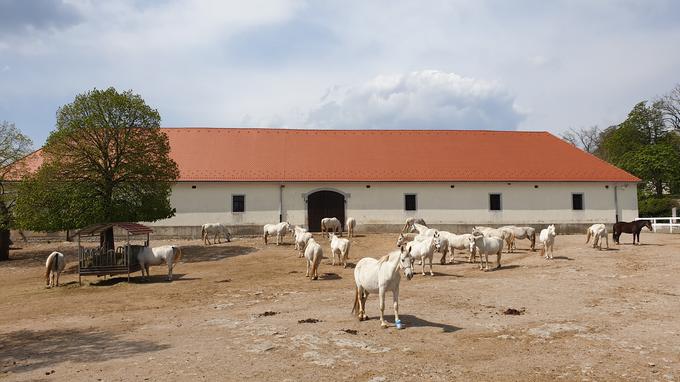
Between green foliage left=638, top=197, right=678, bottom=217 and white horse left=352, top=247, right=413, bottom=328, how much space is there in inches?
1788

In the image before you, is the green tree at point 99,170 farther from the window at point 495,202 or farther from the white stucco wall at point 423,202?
the window at point 495,202

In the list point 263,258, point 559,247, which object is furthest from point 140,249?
point 559,247

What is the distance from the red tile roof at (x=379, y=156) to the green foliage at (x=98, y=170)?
322 inches

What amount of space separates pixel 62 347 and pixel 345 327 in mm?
6190

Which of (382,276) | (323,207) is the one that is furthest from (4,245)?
(382,276)

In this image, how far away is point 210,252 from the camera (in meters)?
26.5

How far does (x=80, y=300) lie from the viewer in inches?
625

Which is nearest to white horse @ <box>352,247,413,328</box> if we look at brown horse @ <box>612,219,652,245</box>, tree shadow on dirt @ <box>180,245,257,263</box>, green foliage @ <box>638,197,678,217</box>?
tree shadow on dirt @ <box>180,245,257,263</box>

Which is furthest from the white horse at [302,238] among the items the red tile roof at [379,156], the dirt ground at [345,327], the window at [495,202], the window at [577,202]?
the window at [577,202]

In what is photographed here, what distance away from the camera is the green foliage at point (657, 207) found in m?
45.6

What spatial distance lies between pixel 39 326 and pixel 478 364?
1119 cm

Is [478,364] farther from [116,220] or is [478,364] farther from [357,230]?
[357,230]

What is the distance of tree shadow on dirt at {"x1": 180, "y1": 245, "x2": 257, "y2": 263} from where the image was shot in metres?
24.6

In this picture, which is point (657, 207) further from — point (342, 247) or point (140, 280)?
point (140, 280)
